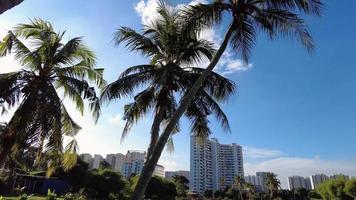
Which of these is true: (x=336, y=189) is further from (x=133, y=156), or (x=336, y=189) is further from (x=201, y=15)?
(x=133, y=156)

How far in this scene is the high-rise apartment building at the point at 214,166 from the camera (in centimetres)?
12250

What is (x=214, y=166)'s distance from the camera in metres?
125

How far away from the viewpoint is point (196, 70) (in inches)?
400

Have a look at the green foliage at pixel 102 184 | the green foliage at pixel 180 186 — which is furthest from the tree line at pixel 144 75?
the green foliage at pixel 180 186

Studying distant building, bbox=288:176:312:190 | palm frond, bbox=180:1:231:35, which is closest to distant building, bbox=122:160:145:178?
distant building, bbox=288:176:312:190

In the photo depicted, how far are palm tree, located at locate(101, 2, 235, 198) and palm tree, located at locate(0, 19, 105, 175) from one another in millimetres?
1856

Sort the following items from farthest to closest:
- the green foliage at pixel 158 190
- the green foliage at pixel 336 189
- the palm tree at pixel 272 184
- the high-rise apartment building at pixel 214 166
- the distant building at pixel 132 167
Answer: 1. the high-rise apartment building at pixel 214 166
2. the distant building at pixel 132 167
3. the palm tree at pixel 272 184
4. the green foliage at pixel 336 189
5. the green foliage at pixel 158 190

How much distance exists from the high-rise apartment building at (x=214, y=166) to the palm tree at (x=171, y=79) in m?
113

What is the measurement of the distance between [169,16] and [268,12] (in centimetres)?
329

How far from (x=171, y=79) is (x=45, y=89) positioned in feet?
13.6

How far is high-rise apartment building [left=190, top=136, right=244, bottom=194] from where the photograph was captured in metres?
122

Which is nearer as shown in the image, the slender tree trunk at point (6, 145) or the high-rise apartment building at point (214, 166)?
the slender tree trunk at point (6, 145)

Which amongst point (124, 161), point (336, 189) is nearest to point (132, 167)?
point (124, 161)

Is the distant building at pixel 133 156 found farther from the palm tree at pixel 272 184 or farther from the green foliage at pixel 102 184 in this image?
the green foliage at pixel 102 184
